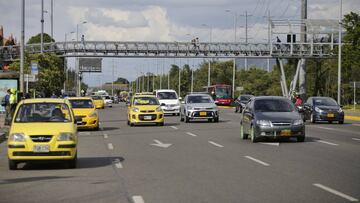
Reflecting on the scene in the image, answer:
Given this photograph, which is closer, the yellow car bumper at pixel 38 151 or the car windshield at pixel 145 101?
the yellow car bumper at pixel 38 151

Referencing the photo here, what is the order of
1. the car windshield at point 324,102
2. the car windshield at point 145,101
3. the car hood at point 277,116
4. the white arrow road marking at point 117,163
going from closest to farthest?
1. the white arrow road marking at point 117,163
2. the car hood at point 277,116
3. the car windshield at point 145,101
4. the car windshield at point 324,102

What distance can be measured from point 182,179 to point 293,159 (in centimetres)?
477

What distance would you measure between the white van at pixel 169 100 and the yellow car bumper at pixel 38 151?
115ft

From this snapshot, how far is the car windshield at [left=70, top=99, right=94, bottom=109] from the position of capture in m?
33.1

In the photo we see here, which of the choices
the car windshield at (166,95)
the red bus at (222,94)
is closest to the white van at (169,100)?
the car windshield at (166,95)

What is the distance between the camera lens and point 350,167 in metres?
15.5

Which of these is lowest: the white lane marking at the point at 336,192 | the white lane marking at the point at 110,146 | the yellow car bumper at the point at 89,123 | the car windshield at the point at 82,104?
the white lane marking at the point at 110,146

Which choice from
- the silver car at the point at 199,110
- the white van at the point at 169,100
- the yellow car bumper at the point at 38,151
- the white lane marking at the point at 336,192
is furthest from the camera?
the white van at the point at 169,100

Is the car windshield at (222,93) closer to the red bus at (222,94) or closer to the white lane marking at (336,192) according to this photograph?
the red bus at (222,94)

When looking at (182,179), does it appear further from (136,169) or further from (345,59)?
(345,59)

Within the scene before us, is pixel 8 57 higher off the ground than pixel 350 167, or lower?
higher

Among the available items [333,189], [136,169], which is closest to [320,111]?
[136,169]

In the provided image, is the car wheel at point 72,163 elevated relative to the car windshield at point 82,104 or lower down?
lower down

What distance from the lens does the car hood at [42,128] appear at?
15305 millimetres
